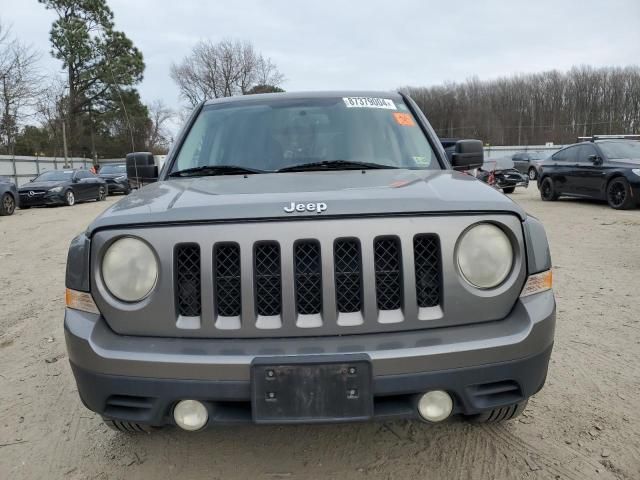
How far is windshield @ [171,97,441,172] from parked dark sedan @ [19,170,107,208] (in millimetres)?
14908

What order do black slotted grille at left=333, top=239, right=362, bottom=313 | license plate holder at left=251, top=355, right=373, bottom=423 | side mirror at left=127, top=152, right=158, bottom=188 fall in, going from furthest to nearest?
side mirror at left=127, top=152, right=158, bottom=188
black slotted grille at left=333, top=239, right=362, bottom=313
license plate holder at left=251, top=355, right=373, bottom=423

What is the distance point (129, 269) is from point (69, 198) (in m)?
16.7

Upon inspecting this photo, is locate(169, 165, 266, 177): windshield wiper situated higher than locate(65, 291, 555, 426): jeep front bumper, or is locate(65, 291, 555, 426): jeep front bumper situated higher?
locate(169, 165, 266, 177): windshield wiper

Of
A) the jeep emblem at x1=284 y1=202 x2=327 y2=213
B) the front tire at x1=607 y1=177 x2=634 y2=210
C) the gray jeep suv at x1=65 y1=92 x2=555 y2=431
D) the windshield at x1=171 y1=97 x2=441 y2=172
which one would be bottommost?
the front tire at x1=607 y1=177 x2=634 y2=210

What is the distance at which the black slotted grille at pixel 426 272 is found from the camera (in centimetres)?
183

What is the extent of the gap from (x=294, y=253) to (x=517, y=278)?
2.85 ft

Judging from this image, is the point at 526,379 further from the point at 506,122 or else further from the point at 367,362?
the point at 506,122

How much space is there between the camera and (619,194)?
35.0 feet

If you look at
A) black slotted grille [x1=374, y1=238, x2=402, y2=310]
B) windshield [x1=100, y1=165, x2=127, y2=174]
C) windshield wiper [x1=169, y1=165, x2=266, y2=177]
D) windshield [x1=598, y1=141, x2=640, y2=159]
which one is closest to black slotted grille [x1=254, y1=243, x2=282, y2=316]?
black slotted grille [x1=374, y1=238, x2=402, y2=310]

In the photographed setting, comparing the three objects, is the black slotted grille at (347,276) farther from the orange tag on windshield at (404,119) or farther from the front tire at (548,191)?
the front tire at (548,191)

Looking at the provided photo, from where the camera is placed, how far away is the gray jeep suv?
1.69 m

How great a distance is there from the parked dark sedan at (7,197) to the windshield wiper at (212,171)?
13.4 metres

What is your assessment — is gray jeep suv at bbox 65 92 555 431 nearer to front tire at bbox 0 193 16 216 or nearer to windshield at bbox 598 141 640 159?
windshield at bbox 598 141 640 159

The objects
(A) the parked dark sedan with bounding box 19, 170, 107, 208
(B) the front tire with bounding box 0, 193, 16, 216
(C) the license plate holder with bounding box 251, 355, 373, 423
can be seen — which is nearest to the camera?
(C) the license plate holder with bounding box 251, 355, 373, 423
